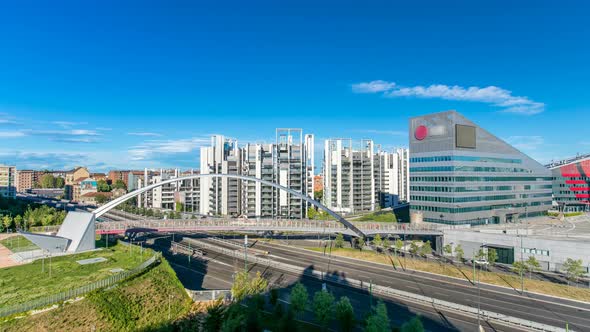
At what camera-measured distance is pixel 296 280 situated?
1977 inches

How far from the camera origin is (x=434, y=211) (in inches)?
2965

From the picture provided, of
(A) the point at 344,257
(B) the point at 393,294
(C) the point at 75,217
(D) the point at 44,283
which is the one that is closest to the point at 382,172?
(A) the point at 344,257

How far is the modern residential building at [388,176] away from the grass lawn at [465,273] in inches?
3002

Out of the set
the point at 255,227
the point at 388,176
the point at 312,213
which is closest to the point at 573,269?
the point at 255,227

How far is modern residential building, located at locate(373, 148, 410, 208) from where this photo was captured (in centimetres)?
14200

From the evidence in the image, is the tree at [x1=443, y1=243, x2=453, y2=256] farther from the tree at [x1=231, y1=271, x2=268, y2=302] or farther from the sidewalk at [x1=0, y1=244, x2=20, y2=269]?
the sidewalk at [x1=0, y1=244, x2=20, y2=269]

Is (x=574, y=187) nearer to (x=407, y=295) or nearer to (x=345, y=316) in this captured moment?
(x=407, y=295)

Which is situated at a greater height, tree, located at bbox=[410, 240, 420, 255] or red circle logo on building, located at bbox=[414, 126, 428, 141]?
red circle logo on building, located at bbox=[414, 126, 428, 141]

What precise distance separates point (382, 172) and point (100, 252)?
111955 mm

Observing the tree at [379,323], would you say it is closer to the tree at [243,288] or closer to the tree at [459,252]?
the tree at [243,288]

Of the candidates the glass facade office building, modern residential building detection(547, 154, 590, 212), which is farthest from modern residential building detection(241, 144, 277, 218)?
modern residential building detection(547, 154, 590, 212)

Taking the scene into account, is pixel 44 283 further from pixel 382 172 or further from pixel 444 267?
pixel 382 172

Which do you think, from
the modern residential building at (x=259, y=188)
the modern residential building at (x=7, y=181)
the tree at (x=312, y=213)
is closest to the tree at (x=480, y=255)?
the tree at (x=312, y=213)

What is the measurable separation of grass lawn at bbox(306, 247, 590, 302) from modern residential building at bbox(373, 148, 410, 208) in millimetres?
76260
